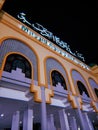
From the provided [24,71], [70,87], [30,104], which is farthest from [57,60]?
[30,104]

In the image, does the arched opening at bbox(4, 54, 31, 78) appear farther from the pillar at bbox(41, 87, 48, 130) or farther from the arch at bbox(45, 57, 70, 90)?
the arch at bbox(45, 57, 70, 90)

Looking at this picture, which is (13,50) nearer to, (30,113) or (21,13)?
(30,113)

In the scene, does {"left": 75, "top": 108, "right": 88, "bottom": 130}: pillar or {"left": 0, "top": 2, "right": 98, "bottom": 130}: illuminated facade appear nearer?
{"left": 0, "top": 2, "right": 98, "bottom": 130}: illuminated facade

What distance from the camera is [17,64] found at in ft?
25.4

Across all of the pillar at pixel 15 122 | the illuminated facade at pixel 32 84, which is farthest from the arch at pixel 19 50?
the pillar at pixel 15 122

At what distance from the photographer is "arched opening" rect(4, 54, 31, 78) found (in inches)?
284

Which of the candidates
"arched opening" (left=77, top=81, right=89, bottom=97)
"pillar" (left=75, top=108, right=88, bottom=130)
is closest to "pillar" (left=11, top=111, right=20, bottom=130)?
"pillar" (left=75, top=108, right=88, bottom=130)

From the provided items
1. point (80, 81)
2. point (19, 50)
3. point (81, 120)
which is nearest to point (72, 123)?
point (81, 120)

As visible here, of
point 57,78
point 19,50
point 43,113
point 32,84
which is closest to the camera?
point 43,113

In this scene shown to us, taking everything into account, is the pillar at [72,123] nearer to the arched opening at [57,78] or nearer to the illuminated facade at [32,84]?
the illuminated facade at [32,84]

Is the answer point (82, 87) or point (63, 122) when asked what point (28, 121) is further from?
point (82, 87)

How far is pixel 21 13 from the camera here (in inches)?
469

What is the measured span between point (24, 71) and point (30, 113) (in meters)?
2.93

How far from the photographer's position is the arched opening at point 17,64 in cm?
721
